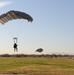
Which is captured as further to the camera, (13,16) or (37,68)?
(37,68)

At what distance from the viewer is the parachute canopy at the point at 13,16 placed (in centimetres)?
3872

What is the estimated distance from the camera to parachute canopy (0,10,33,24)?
3872cm

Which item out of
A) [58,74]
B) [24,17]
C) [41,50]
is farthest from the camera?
[41,50]

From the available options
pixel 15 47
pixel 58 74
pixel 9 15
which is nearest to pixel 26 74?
pixel 58 74

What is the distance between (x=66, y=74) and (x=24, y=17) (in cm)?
1167

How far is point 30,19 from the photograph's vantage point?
38938 millimetres

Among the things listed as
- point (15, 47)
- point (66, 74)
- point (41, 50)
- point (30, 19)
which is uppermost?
point (41, 50)

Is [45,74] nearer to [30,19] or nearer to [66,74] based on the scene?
[66,74]

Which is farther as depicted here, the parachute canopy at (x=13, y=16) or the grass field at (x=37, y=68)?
the grass field at (x=37, y=68)

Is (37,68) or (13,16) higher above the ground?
(13,16)

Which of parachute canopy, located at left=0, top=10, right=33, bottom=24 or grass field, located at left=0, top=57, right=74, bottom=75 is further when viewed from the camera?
grass field, located at left=0, top=57, right=74, bottom=75

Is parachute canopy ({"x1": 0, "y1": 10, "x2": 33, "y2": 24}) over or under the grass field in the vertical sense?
over

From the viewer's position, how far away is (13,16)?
4003 centimetres

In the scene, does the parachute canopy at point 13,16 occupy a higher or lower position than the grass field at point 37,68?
higher
